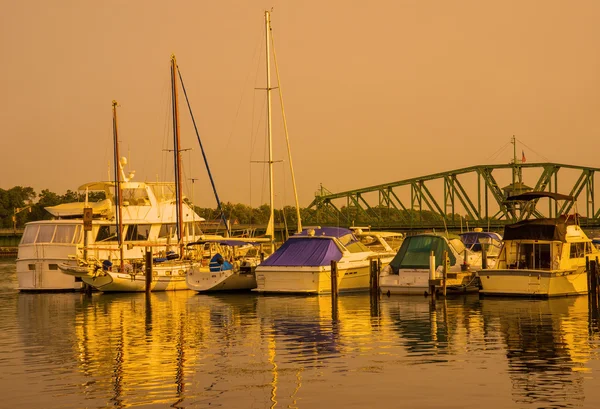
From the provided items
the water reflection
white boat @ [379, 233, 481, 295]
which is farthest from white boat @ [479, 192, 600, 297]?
white boat @ [379, 233, 481, 295]

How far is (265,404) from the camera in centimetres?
2177

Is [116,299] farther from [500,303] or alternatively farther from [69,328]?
[500,303]

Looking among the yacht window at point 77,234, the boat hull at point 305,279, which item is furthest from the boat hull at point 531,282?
the yacht window at point 77,234

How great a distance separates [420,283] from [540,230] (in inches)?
223

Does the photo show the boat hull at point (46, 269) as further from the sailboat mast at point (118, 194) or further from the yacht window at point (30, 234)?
the sailboat mast at point (118, 194)

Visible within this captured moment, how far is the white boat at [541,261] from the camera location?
43.3 meters

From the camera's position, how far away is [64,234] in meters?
57.6

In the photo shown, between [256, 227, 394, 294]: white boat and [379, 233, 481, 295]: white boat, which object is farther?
[256, 227, 394, 294]: white boat

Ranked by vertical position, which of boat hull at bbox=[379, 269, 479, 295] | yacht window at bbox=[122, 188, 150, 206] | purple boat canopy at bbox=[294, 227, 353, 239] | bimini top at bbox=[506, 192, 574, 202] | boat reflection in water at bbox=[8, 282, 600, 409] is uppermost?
yacht window at bbox=[122, 188, 150, 206]

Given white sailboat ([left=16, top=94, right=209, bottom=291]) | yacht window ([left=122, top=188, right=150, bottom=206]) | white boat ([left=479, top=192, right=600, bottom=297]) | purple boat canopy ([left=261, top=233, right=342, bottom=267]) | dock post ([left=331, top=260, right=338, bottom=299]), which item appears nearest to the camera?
white boat ([left=479, top=192, right=600, bottom=297])

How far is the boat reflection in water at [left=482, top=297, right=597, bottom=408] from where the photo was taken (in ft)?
73.8

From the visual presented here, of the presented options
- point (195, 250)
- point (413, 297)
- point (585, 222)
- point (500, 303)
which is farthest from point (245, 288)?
point (585, 222)

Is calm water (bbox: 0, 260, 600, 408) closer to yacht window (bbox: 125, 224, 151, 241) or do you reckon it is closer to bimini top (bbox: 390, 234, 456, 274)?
bimini top (bbox: 390, 234, 456, 274)

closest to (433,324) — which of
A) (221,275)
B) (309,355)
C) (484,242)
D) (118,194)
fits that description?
(309,355)
